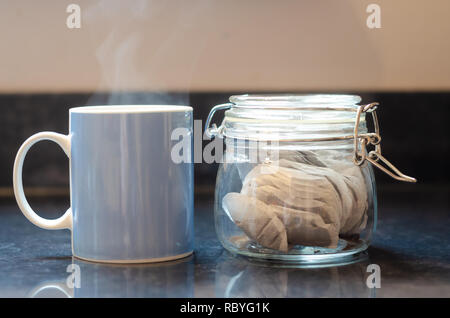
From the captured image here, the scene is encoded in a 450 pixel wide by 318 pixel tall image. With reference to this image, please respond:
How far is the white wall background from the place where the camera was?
1186 mm

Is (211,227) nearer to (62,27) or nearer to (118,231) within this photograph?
(118,231)

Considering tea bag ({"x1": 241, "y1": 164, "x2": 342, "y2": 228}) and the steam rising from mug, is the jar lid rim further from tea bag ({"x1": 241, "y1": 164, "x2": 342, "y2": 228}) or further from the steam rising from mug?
the steam rising from mug

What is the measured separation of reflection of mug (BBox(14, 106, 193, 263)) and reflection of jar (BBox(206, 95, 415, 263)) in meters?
0.06

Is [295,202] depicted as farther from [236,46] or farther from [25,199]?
[236,46]

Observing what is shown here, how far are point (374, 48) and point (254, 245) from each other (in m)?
0.64

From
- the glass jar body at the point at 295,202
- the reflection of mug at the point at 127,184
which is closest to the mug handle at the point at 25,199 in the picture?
the reflection of mug at the point at 127,184

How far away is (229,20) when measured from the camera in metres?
1.19

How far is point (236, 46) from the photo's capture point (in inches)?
47.1

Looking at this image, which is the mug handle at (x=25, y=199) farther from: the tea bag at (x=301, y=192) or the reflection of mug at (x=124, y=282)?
the tea bag at (x=301, y=192)

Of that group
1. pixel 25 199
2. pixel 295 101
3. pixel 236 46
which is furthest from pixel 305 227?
pixel 236 46

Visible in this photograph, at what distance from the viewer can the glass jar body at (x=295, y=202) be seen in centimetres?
64

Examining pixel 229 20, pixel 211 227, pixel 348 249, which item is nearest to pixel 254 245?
pixel 348 249

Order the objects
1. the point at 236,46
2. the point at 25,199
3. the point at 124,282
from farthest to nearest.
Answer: the point at 236,46 → the point at 25,199 → the point at 124,282

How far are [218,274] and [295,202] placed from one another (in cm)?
10
